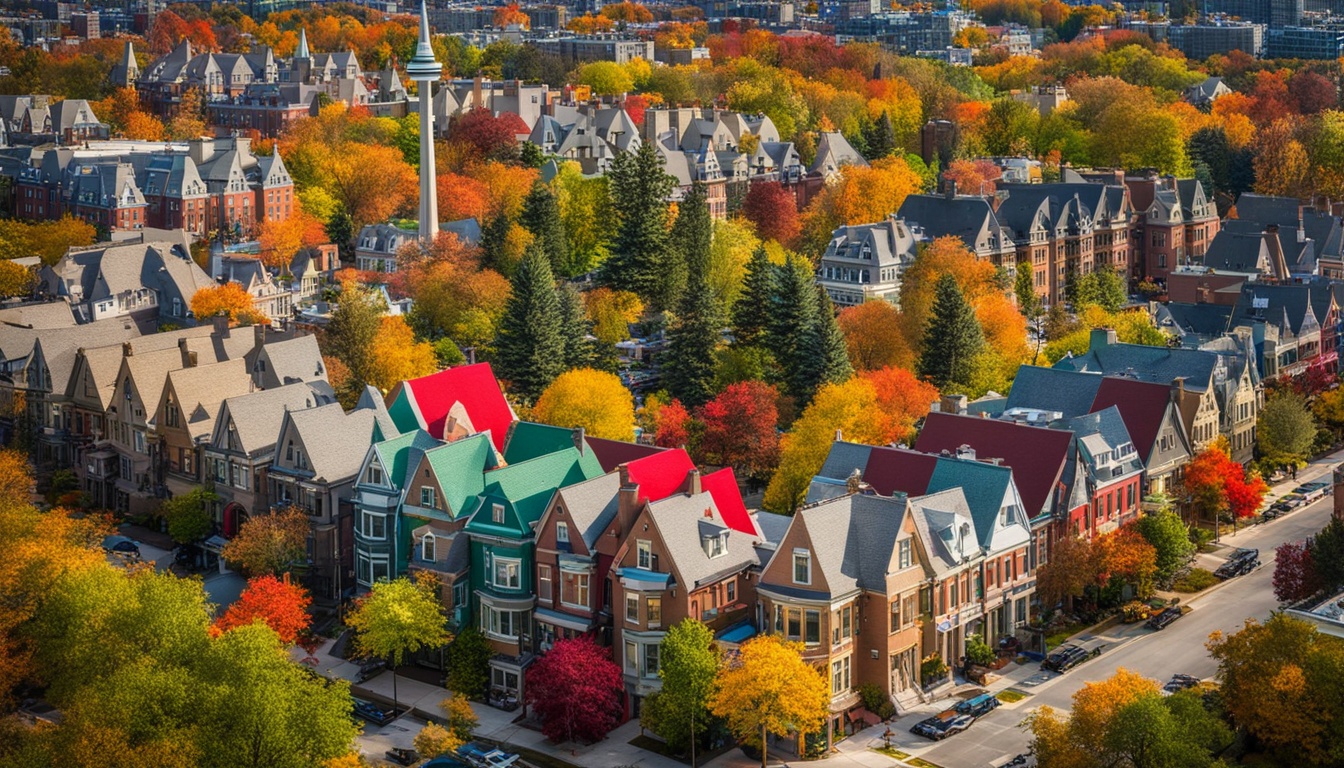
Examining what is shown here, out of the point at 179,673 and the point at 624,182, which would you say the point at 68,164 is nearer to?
the point at 624,182

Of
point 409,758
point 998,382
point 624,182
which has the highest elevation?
point 624,182

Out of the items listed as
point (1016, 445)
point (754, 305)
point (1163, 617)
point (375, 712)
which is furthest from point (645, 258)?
point (375, 712)

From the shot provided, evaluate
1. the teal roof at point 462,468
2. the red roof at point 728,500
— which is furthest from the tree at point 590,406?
the red roof at point 728,500

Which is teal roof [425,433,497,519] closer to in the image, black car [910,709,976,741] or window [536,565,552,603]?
window [536,565,552,603]

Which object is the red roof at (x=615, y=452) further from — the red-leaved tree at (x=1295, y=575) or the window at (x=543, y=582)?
the red-leaved tree at (x=1295, y=575)

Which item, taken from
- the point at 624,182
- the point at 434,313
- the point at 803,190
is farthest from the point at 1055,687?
the point at 803,190
